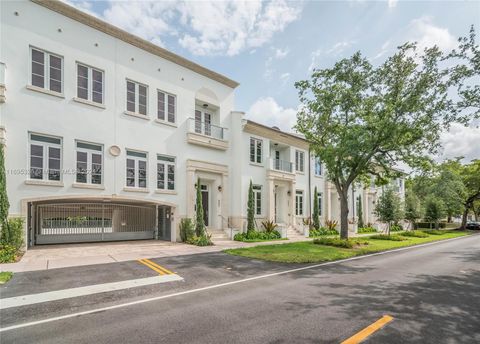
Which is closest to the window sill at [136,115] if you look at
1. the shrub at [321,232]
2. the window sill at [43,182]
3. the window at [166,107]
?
the window at [166,107]

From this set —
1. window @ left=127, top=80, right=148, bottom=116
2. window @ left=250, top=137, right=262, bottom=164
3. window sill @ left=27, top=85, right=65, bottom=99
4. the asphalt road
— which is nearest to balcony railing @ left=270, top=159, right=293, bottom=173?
window @ left=250, top=137, right=262, bottom=164

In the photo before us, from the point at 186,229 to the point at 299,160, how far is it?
13.4 meters

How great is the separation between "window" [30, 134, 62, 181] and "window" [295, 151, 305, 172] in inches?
725

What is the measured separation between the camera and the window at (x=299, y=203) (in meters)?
25.9

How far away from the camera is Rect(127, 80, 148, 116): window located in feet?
52.7

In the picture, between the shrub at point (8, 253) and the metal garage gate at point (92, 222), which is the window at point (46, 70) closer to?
the metal garage gate at point (92, 222)

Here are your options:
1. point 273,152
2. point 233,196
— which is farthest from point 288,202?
point 233,196

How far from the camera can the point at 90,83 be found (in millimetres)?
14633

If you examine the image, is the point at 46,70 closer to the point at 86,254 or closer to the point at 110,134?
the point at 110,134

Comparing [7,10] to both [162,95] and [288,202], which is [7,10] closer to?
[162,95]

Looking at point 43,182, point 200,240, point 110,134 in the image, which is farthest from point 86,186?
point 200,240

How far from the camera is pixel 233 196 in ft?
67.7

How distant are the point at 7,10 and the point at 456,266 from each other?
69.8ft

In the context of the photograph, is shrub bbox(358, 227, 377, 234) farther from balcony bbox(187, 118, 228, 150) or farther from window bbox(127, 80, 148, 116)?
window bbox(127, 80, 148, 116)
